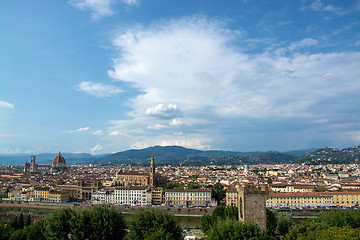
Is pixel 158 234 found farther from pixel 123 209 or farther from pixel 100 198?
pixel 100 198

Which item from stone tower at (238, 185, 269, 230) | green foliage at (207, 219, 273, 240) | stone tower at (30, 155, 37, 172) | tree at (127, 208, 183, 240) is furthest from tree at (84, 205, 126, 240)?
stone tower at (30, 155, 37, 172)

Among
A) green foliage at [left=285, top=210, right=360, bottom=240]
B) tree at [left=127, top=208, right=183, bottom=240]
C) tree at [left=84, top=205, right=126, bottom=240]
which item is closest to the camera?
green foliage at [left=285, top=210, right=360, bottom=240]

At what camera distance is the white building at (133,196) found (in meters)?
53.7

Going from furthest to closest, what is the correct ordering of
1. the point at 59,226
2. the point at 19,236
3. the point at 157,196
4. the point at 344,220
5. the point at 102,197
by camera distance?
the point at 102,197 < the point at 157,196 < the point at 344,220 < the point at 19,236 < the point at 59,226

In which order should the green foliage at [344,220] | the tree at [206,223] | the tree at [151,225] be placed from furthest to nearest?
1. the tree at [206,223]
2. the green foliage at [344,220]
3. the tree at [151,225]

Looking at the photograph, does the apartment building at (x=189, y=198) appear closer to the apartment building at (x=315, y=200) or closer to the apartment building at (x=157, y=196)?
Answer: the apartment building at (x=157, y=196)

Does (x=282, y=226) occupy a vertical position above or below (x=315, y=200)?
above

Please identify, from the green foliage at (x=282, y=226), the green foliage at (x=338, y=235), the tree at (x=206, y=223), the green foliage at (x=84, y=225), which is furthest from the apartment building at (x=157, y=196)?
the green foliage at (x=338, y=235)

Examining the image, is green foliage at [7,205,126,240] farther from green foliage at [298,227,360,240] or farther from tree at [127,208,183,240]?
green foliage at [298,227,360,240]

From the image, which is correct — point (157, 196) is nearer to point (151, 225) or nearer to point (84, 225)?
point (151, 225)

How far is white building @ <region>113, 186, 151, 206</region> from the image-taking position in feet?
176

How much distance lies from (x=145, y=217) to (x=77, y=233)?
3.99m

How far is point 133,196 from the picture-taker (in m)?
54.5

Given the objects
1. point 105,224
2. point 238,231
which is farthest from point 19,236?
point 238,231
